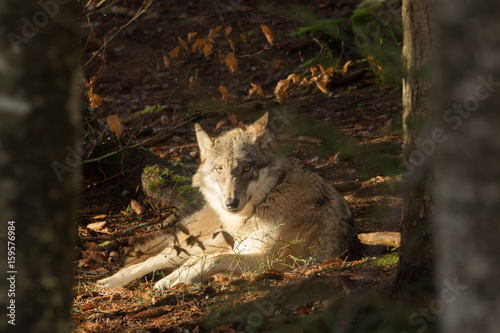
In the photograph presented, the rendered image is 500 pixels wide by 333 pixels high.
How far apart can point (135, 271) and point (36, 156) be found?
4.15 meters

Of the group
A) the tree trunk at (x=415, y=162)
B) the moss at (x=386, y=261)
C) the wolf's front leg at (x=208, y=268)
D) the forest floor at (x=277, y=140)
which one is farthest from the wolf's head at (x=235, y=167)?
the tree trunk at (x=415, y=162)

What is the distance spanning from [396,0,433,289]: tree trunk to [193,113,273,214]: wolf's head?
113 inches

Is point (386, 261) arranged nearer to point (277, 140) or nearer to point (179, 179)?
point (277, 140)

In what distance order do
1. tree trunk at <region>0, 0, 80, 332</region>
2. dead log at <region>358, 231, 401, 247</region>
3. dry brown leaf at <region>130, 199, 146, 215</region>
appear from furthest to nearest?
dry brown leaf at <region>130, 199, 146, 215</region>, dead log at <region>358, 231, 401, 247</region>, tree trunk at <region>0, 0, 80, 332</region>

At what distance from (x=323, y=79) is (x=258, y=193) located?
153 centimetres

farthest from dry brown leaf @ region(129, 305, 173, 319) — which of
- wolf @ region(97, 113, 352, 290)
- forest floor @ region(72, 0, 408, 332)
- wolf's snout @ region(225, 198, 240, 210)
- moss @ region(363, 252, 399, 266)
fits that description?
moss @ region(363, 252, 399, 266)

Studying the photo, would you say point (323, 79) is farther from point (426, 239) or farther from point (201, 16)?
point (201, 16)

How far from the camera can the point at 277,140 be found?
8.15m

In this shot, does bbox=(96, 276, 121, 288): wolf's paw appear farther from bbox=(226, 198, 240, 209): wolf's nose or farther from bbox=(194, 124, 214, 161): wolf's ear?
bbox=(194, 124, 214, 161): wolf's ear

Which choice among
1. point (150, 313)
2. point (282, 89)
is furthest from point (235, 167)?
point (150, 313)

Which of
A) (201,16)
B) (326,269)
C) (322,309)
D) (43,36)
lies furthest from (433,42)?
(201,16)

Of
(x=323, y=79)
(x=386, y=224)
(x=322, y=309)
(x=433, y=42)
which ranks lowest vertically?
(x=386, y=224)

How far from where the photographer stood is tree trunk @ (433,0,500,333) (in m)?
1.52

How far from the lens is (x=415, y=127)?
8.42ft
